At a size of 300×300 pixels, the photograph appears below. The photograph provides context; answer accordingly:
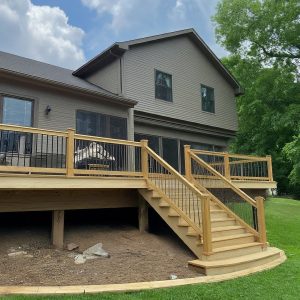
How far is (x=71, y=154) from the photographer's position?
743cm

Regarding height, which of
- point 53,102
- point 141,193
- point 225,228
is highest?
point 53,102

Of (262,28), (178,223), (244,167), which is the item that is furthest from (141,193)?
(262,28)

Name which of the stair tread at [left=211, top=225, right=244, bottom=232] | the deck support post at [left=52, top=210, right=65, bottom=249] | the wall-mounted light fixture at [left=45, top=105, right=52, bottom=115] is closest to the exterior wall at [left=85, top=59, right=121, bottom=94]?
the wall-mounted light fixture at [left=45, top=105, right=52, bottom=115]

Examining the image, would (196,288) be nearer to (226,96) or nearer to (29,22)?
(226,96)

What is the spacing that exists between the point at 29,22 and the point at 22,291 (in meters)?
22.7

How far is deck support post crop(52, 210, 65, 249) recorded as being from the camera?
25.2 feet

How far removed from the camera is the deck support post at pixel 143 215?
9.02 meters

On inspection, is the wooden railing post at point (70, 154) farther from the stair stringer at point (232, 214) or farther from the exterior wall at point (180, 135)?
the exterior wall at point (180, 135)

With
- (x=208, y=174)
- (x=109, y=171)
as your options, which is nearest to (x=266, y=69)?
(x=208, y=174)

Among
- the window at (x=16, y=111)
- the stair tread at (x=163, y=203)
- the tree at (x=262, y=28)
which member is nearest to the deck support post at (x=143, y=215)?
the stair tread at (x=163, y=203)

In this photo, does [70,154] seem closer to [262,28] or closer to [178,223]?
[178,223]

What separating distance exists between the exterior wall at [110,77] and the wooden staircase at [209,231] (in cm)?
499

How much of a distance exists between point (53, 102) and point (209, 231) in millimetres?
6158

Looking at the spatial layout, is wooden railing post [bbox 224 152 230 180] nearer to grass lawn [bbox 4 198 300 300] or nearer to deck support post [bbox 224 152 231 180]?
deck support post [bbox 224 152 231 180]
